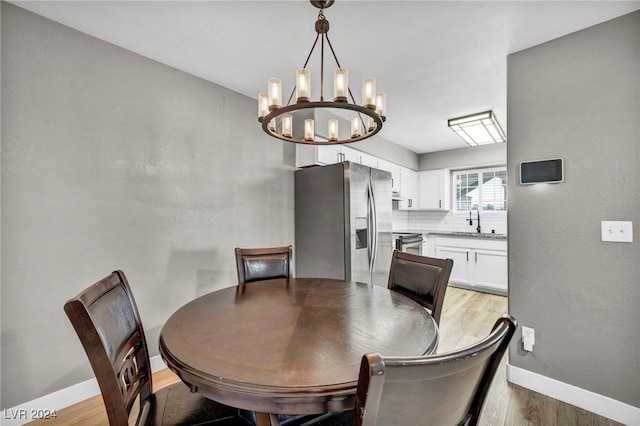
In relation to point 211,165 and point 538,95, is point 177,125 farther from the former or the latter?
point 538,95

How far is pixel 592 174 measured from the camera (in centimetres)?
187

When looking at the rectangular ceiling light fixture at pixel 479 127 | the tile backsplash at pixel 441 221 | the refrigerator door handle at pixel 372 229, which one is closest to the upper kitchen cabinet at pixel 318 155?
the refrigerator door handle at pixel 372 229

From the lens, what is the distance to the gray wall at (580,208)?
5.72 ft

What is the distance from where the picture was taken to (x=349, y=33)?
194 centimetres

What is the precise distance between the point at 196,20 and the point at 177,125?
0.90 m

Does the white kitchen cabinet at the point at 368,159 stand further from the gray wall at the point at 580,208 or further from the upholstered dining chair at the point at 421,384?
the upholstered dining chair at the point at 421,384

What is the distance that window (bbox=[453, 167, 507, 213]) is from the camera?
488cm

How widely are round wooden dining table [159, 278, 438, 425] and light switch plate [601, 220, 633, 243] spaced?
1449 millimetres

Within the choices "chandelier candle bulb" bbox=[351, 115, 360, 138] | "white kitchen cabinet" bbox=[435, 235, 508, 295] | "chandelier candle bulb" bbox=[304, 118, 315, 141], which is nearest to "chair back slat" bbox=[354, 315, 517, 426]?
"chandelier candle bulb" bbox=[351, 115, 360, 138]

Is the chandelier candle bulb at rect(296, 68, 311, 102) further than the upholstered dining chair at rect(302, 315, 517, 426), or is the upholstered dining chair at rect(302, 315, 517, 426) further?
the chandelier candle bulb at rect(296, 68, 311, 102)

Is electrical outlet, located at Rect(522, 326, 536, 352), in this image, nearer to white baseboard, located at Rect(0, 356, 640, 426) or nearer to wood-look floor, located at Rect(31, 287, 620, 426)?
white baseboard, located at Rect(0, 356, 640, 426)

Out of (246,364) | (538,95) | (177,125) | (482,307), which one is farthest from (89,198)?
(482,307)

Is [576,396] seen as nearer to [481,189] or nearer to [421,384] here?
[421,384]

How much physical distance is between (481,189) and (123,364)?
553cm
